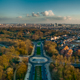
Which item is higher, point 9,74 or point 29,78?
point 9,74

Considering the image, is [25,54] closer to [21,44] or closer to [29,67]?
[21,44]

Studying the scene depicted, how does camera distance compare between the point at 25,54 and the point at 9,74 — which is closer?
the point at 9,74

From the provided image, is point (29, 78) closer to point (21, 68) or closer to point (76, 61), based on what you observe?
point (21, 68)

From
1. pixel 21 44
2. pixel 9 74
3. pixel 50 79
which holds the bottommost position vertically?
pixel 50 79

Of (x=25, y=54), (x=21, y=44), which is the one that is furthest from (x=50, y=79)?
(x=21, y=44)

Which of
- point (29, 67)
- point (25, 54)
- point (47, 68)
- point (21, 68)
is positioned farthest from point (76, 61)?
point (25, 54)

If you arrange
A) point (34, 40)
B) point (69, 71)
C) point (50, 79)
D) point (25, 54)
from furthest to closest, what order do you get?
point (34, 40) → point (25, 54) → point (50, 79) → point (69, 71)

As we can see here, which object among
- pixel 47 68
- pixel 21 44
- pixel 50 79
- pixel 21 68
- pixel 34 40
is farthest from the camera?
pixel 34 40

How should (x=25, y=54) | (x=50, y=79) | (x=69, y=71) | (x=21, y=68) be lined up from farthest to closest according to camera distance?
(x=25, y=54) < (x=21, y=68) < (x=50, y=79) < (x=69, y=71)

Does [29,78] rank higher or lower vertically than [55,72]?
lower
